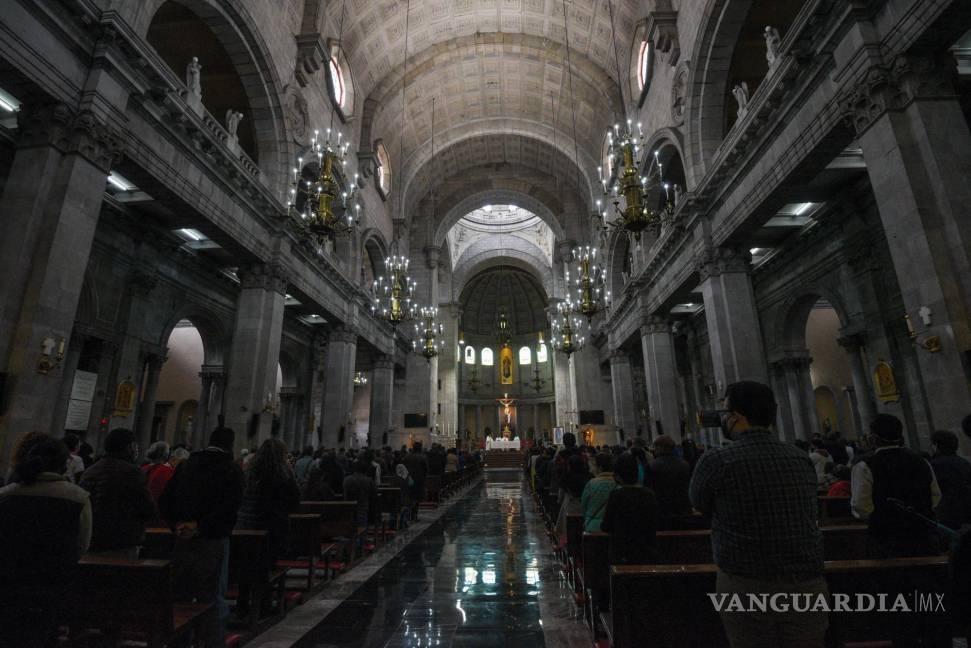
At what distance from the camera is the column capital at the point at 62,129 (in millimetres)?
5867

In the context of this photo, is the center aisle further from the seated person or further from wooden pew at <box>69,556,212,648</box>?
wooden pew at <box>69,556,212,648</box>

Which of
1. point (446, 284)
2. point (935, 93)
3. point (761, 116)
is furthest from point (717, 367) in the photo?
point (446, 284)

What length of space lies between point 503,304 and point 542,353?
6051 mm

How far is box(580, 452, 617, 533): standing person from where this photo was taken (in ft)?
13.4

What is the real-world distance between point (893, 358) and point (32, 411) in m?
14.6

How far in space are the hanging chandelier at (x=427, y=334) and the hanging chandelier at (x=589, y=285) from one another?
19.8ft

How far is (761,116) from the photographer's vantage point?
27.0ft

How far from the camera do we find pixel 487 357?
1799 inches

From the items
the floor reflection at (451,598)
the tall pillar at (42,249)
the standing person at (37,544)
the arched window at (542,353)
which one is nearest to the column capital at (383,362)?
the floor reflection at (451,598)

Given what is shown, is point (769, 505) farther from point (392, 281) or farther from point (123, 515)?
point (392, 281)

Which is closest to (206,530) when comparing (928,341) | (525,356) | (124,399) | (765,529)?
(765,529)

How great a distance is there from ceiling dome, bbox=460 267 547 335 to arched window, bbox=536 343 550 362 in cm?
167

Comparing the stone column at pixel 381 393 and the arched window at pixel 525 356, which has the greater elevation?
the arched window at pixel 525 356

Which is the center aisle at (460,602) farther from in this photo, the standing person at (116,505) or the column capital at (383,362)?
the column capital at (383,362)
